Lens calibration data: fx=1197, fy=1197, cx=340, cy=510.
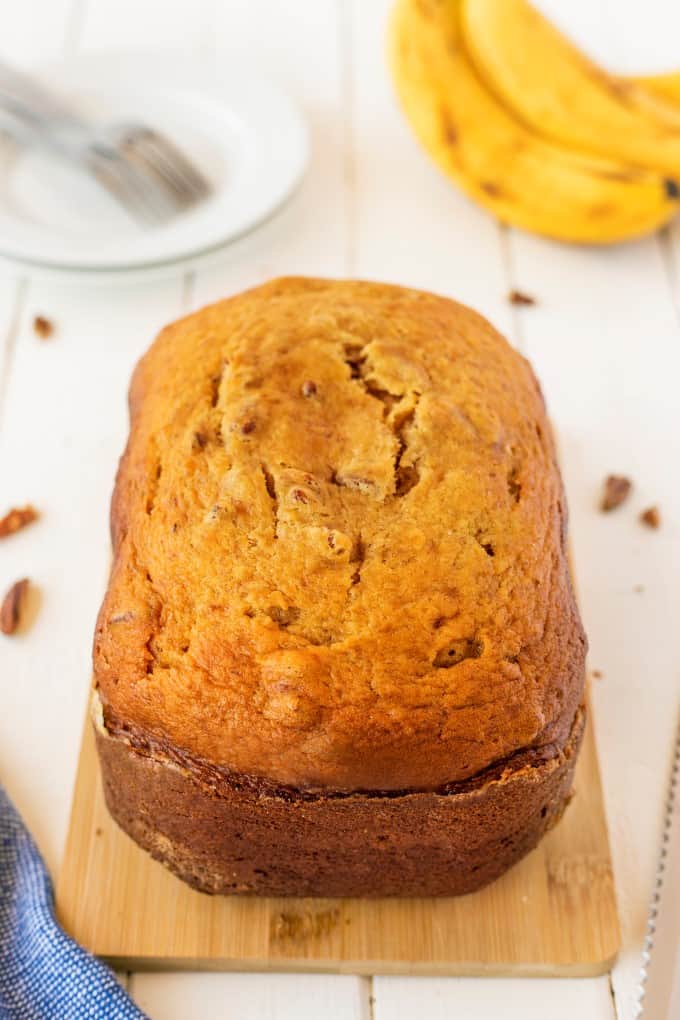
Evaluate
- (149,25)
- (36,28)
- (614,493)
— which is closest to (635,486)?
(614,493)

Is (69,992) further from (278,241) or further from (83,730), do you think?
(278,241)

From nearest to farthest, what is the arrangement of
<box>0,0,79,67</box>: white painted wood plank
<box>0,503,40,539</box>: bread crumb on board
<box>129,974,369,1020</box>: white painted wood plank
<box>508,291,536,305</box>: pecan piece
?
<box>129,974,369,1020</box>: white painted wood plank < <box>0,503,40,539</box>: bread crumb on board < <box>508,291,536,305</box>: pecan piece < <box>0,0,79,67</box>: white painted wood plank

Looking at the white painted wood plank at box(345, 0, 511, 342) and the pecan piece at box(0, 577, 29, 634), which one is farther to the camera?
the white painted wood plank at box(345, 0, 511, 342)

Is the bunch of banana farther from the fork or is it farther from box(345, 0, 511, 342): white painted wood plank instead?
the fork

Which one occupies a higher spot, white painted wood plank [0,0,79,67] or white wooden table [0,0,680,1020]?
white painted wood plank [0,0,79,67]

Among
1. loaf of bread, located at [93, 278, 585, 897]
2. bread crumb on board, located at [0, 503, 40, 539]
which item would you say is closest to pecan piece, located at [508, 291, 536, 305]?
loaf of bread, located at [93, 278, 585, 897]

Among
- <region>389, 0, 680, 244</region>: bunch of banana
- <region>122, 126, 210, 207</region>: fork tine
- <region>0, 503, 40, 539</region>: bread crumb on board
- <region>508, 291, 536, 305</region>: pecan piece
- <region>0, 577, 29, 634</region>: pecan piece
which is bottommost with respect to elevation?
<region>0, 577, 29, 634</region>: pecan piece

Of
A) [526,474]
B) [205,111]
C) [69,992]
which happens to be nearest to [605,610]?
[526,474]

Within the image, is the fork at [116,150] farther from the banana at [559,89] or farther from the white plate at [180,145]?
the banana at [559,89]
